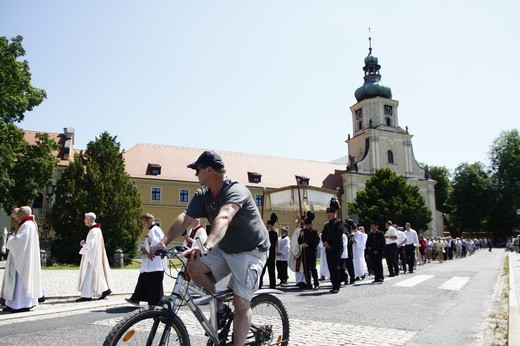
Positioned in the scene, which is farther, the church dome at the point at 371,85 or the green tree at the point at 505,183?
the green tree at the point at 505,183

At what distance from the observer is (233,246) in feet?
12.7

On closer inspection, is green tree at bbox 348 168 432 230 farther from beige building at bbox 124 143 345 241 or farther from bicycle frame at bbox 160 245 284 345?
bicycle frame at bbox 160 245 284 345

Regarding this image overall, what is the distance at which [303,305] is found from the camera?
8.73 m

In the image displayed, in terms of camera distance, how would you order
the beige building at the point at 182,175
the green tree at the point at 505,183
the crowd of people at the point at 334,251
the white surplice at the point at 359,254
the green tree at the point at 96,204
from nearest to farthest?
the crowd of people at the point at 334,251 < the white surplice at the point at 359,254 < the green tree at the point at 96,204 < the beige building at the point at 182,175 < the green tree at the point at 505,183

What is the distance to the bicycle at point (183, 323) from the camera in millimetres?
3150

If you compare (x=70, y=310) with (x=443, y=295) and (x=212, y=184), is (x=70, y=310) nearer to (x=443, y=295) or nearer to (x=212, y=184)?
(x=212, y=184)

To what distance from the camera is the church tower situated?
197 feet

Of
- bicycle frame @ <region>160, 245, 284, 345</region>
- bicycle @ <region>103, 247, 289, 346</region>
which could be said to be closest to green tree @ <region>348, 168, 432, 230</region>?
bicycle @ <region>103, 247, 289, 346</region>

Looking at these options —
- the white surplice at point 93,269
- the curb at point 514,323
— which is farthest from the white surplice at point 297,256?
the curb at point 514,323

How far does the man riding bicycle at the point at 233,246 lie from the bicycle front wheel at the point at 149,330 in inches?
19.7

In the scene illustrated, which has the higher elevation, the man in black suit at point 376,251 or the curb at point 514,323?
the man in black suit at point 376,251

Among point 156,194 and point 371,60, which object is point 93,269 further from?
point 371,60

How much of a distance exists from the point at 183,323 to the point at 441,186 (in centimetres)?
8423

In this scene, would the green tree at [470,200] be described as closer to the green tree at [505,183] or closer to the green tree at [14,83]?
the green tree at [505,183]
